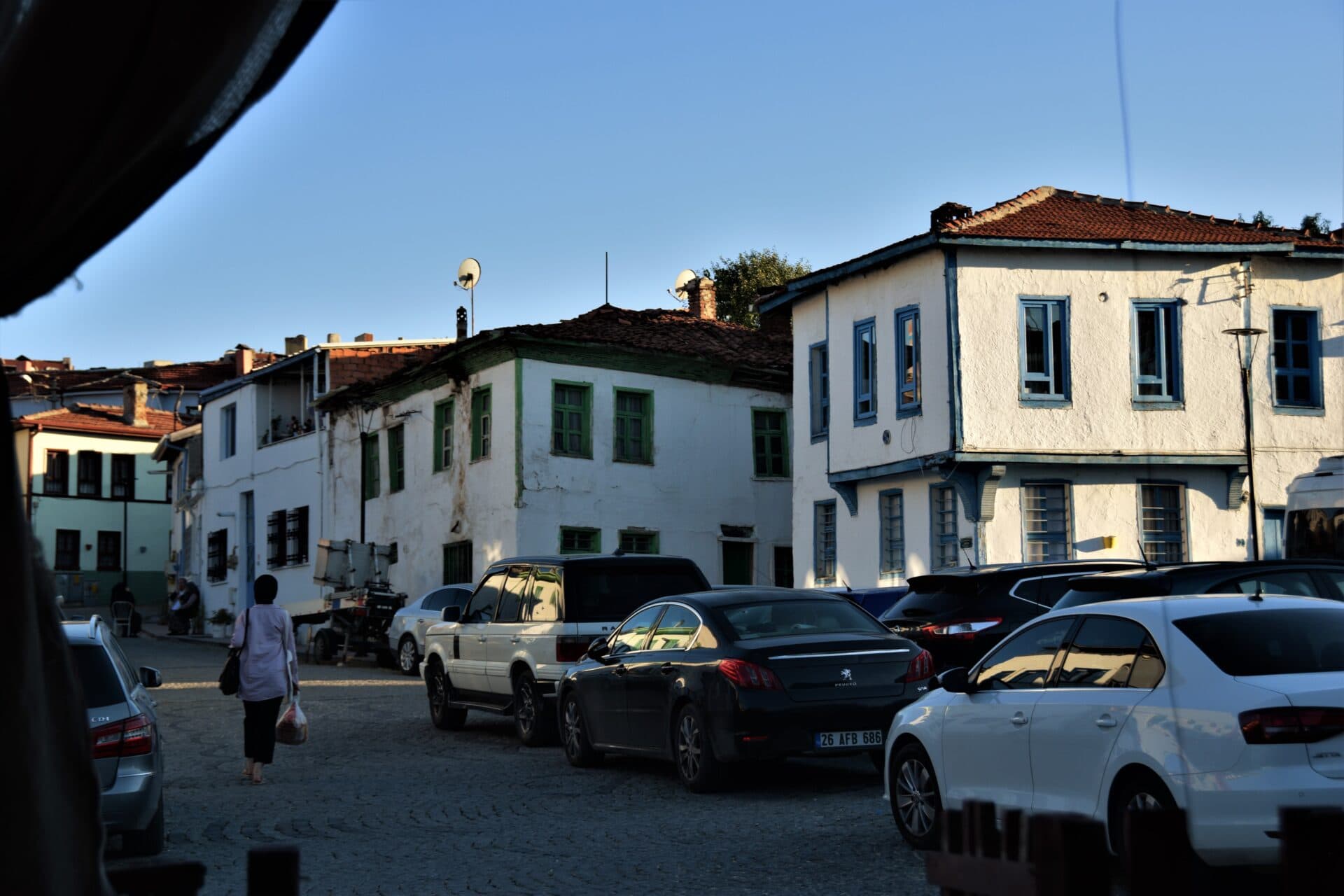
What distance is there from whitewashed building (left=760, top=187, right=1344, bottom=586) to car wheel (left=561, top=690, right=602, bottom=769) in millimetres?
13482

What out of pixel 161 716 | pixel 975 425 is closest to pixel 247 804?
pixel 161 716

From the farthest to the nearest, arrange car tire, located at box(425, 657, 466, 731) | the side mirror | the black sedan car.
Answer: car tire, located at box(425, 657, 466, 731) < the black sedan car < the side mirror

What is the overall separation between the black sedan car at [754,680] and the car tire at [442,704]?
5.55 meters

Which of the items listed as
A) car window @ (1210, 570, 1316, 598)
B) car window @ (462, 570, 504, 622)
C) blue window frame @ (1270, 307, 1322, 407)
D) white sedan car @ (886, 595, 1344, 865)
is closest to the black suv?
car window @ (1210, 570, 1316, 598)

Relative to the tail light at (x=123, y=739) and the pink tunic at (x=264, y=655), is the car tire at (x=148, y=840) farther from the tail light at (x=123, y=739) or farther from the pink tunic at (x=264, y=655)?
the pink tunic at (x=264, y=655)

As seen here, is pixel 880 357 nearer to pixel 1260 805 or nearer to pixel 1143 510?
pixel 1143 510

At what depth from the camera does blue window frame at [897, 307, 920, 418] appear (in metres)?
30.0

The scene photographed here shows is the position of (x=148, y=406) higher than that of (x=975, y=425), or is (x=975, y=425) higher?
(x=148, y=406)

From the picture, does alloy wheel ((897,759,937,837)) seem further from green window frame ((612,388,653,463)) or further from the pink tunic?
green window frame ((612,388,653,463))

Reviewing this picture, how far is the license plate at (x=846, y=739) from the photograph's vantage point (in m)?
13.1

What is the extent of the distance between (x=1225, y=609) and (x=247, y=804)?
847 cm

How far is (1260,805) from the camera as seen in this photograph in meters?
7.77

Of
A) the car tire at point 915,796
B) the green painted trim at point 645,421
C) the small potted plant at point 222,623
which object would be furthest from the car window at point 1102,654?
the small potted plant at point 222,623

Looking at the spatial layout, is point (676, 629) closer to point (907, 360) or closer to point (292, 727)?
point (292, 727)
